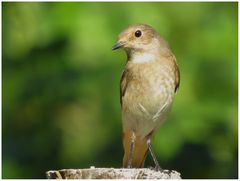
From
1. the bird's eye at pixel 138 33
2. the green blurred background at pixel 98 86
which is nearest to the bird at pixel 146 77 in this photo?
the bird's eye at pixel 138 33

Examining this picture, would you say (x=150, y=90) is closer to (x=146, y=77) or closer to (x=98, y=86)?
(x=146, y=77)

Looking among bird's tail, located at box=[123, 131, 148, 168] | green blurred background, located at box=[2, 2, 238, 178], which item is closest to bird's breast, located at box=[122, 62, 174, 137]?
bird's tail, located at box=[123, 131, 148, 168]

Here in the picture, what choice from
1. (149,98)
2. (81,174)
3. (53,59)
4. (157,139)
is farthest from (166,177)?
(53,59)

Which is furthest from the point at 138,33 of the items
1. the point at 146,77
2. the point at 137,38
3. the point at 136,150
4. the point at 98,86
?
the point at 98,86

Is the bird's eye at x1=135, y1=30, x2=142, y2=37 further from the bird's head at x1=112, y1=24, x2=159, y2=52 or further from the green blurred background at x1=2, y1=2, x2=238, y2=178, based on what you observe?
the green blurred background at x1=2, y1=2, x2=238, y2=178

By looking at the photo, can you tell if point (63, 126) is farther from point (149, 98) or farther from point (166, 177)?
point (166, 177)
